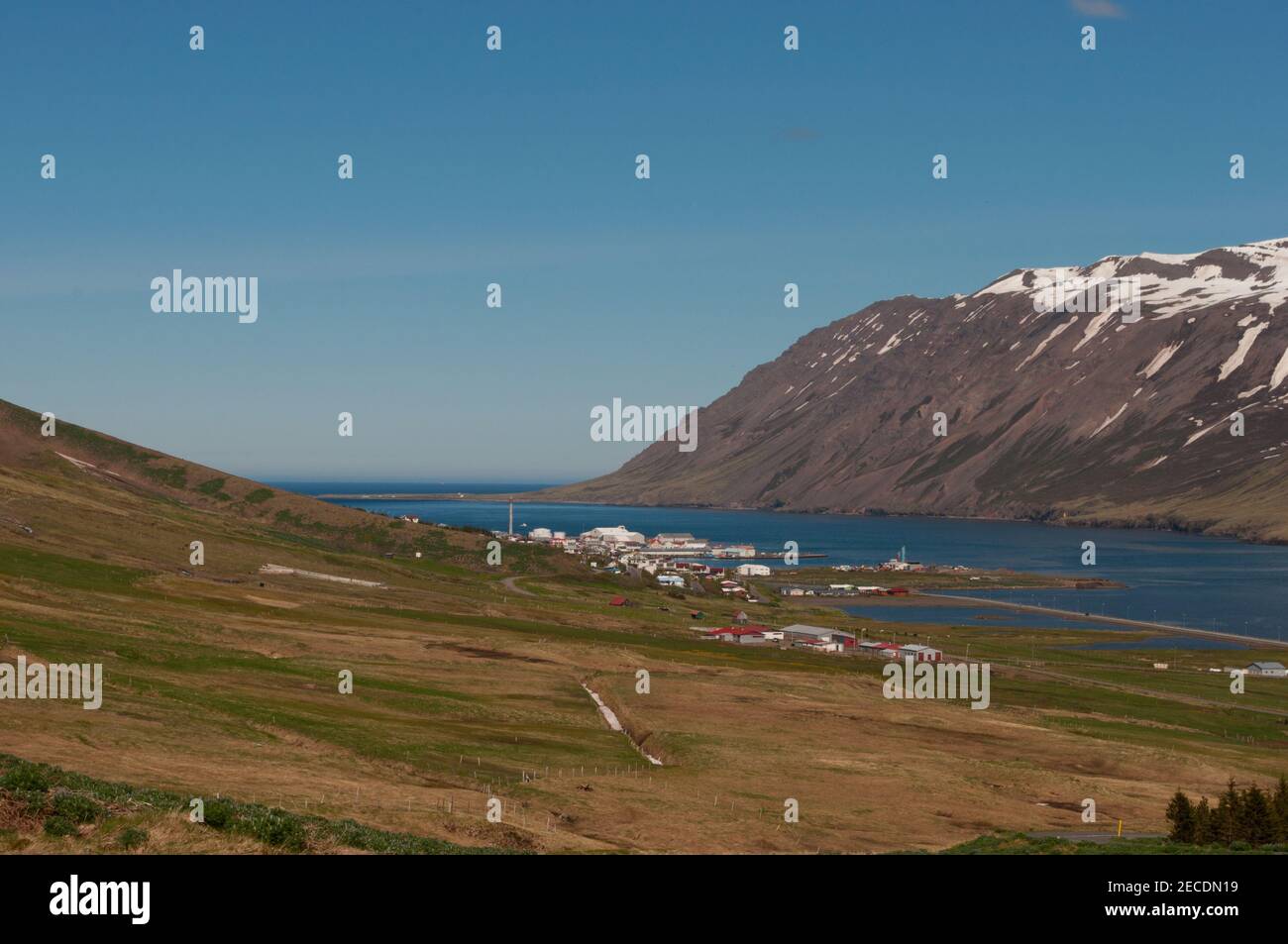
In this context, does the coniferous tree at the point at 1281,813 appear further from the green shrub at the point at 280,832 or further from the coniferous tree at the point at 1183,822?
the green shrub at the point at 280,832

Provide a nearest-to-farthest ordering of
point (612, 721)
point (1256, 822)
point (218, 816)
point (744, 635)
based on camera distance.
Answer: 1. point (218, 816)
2. point (1256, 822)
3. point (612, 721)
4. point (744, 635)

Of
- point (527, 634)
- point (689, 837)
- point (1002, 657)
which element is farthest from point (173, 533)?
point (689, 837)

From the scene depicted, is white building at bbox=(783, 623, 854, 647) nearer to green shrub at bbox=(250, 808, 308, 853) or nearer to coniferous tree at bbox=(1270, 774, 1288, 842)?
coniferous tree at bbox=(1270, 774, 1288, 842)

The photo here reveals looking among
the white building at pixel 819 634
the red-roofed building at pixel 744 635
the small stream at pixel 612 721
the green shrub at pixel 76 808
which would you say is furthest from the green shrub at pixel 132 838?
the white building at pixel 819 634

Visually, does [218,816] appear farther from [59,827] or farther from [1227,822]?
[1227,822]

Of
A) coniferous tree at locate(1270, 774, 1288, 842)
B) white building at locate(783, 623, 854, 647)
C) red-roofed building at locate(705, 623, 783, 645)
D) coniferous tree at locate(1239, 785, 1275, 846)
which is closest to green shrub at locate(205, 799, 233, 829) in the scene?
coniferous tree at locate(1239, 785, 1275, 846)

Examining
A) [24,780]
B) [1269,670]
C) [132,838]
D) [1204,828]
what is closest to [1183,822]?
[1204,828]

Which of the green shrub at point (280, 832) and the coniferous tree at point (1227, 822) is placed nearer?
the green shrub at point (280, 832)
